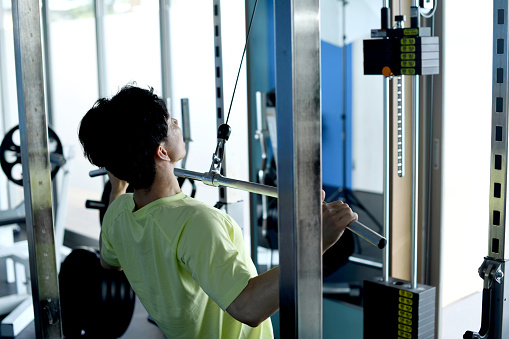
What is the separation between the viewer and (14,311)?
3770mm

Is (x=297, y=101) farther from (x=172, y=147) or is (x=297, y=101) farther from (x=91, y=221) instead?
(x=91, y=221)

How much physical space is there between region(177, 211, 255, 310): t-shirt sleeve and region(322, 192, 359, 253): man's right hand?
238 mm

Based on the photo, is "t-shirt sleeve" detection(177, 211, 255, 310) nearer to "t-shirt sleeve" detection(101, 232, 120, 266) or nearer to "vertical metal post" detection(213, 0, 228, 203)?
"t-shirt sleeve" detection(101, 232, 120, 266)

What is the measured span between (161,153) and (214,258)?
353 mm

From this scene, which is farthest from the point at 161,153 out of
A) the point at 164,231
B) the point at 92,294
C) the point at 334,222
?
the point at 92,294

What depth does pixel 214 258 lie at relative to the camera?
4.11 feet

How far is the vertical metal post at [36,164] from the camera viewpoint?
145 centimetres

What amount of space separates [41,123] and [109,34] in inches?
146

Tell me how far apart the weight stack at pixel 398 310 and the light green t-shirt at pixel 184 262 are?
1.16ft

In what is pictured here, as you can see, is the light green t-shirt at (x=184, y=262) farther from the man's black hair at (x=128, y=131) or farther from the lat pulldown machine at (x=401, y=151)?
the lat pulldown machine at (x=401, y=151)

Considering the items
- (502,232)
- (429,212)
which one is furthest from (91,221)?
(502,232)

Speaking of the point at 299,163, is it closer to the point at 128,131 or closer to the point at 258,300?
the point at 258,300

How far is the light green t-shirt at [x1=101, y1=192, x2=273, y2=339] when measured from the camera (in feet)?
4.11

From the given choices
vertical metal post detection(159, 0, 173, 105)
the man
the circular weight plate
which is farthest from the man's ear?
vertical metal post detection(159, 0, 173, 105)
